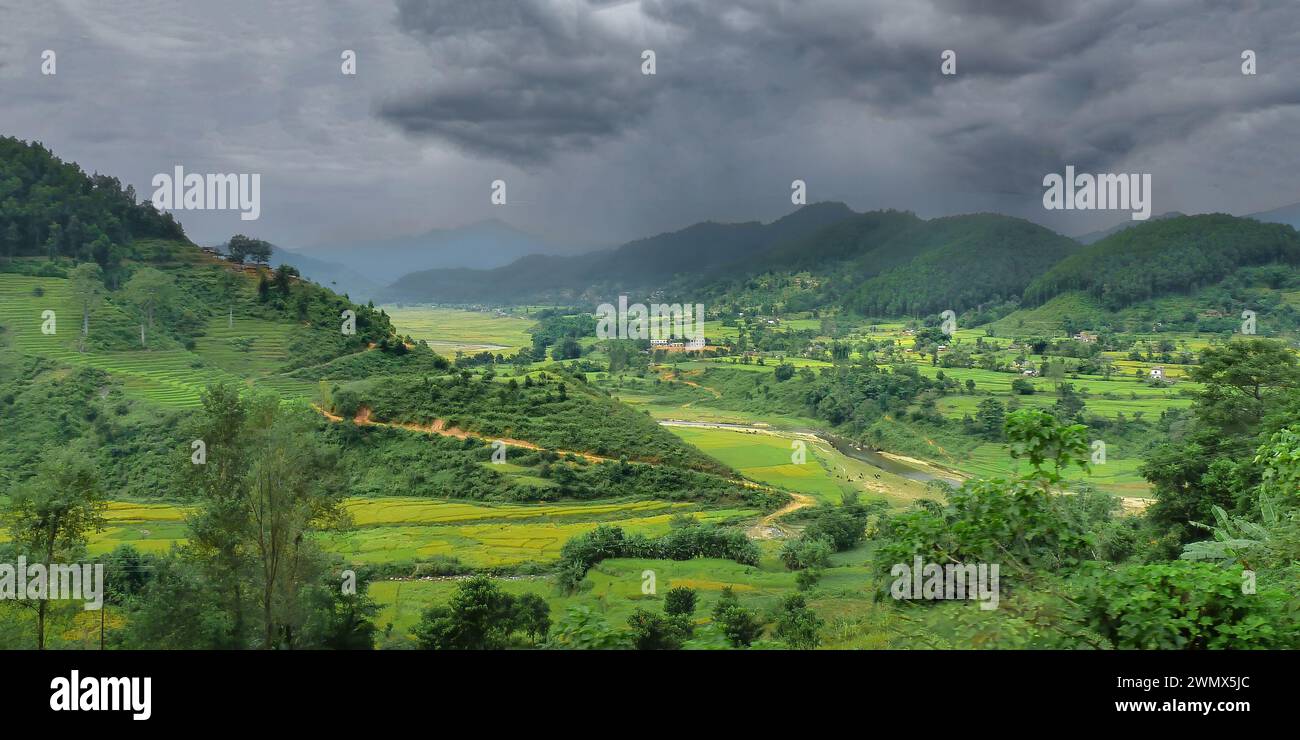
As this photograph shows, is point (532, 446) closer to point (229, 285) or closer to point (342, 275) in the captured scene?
point (229, 285)

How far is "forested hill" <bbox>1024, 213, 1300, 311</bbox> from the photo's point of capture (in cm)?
5791

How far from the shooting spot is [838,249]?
11012 centimetres

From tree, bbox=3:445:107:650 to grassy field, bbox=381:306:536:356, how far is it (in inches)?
1260

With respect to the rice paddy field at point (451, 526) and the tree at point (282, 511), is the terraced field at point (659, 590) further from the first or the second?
the tree at point (282, 511)

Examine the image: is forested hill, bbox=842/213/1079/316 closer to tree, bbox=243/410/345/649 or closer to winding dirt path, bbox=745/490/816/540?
winding dirt path, bbox=745/490/816/540

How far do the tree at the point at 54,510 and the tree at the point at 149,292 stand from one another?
21831mm

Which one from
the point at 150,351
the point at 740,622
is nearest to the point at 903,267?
the point at 150,351

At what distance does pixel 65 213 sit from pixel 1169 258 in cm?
7502

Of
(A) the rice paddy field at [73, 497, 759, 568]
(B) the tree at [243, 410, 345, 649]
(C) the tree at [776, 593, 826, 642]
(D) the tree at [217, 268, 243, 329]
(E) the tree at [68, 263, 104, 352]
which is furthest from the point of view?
(D) the tree at [217, 268, 243, 329]

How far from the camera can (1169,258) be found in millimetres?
60062

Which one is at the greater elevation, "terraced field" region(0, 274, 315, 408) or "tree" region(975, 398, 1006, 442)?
"terraced field" region(0, 274, 315, 408)

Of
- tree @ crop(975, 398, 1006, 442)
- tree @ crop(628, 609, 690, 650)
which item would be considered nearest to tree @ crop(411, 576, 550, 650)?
tree @ crop(628, 609, 690, 650)

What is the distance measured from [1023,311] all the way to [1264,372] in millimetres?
54013
